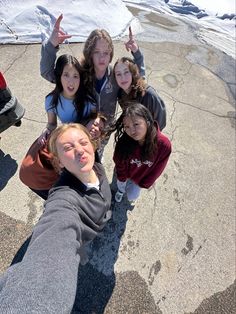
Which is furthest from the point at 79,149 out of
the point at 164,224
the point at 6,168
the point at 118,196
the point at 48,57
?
the point at 6,168

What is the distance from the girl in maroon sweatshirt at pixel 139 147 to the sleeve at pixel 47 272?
104 cm

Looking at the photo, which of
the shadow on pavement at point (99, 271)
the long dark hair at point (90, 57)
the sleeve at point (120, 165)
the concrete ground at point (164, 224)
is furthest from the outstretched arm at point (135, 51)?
the shadow on pavement at point (99, 271)

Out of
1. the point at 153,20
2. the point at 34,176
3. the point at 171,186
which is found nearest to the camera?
the point at 34,176

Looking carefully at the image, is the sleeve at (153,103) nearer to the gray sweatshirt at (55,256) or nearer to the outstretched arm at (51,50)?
the outstretched arm at (51,50)

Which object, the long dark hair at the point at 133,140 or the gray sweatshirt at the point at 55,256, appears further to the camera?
the long dark hair at the point at 133,140

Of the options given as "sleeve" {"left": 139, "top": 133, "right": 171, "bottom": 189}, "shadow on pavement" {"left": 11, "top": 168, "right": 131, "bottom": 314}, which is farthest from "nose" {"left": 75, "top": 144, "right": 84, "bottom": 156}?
"shadow on pavement" {"left": 11, "top": 168, "right": 131, "bottom": 314}

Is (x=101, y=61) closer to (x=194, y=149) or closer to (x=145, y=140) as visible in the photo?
(x=145, y=140)

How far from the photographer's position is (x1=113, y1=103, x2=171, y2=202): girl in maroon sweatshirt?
2.20m

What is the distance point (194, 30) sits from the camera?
8.79 metres

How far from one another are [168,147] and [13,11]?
18.0 ft

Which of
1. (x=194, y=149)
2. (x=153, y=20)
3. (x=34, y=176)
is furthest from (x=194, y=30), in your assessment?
(x=34, y=176)

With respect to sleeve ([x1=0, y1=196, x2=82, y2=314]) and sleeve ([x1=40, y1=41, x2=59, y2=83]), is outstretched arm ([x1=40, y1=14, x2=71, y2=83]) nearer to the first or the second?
sleeve ([x1=40, y1=41, x2=59, y2=83])

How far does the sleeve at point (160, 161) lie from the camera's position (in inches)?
97.0

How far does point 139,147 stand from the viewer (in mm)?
2426
